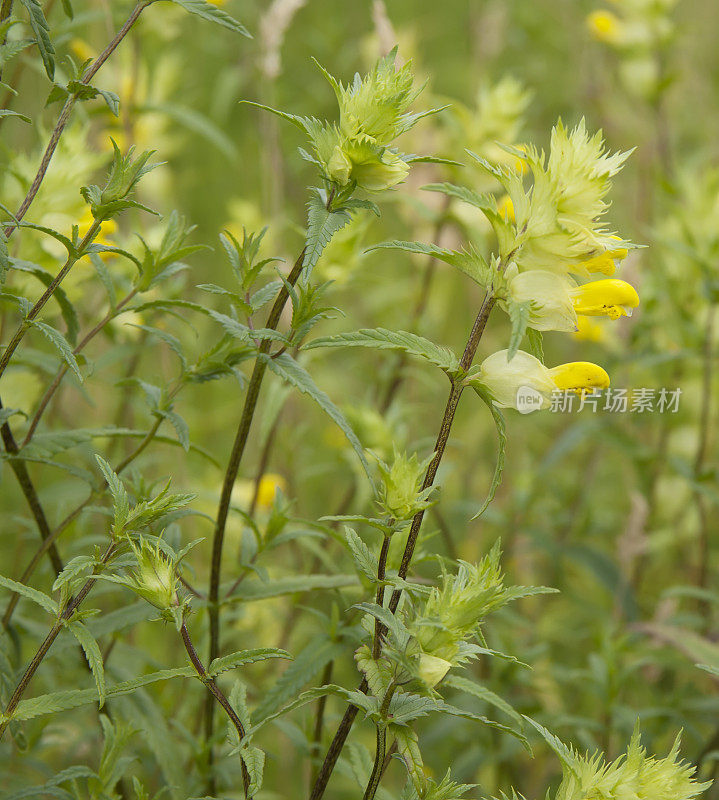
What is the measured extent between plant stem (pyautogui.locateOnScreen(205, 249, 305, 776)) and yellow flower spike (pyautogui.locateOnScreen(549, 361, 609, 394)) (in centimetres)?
27

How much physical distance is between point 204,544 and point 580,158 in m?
1.25

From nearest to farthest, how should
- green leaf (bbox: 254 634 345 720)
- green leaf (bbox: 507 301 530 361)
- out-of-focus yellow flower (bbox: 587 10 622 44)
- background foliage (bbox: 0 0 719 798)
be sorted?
green leaf (bbox: 507 301 530 361)
green leaf (bbox: 254 634 345 720)
background foliage (bbox: 0 0 719 798)
out-of-focus yellow flower (bbox: 587 10 622 44)

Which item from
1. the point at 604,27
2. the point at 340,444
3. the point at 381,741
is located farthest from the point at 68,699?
the point at 604,27

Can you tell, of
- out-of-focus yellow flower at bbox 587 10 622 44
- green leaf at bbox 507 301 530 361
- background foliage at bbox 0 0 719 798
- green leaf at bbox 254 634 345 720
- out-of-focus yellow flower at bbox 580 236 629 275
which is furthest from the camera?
out-of-focus yellow flower at bbox 587 10 622 44

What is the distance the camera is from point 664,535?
1.61 meters

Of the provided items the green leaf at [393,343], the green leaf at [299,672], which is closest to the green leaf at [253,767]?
the green leaf at [299,672]

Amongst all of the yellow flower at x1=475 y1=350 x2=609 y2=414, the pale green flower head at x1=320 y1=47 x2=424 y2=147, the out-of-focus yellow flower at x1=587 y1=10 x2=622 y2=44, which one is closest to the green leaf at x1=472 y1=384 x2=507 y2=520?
the yellow flower at x1=475 y1=350 x2=609 y2=414

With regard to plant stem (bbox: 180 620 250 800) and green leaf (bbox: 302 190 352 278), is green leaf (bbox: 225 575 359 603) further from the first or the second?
green leaf (bbox: 302 190 352 278)

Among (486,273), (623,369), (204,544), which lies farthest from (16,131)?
(486,273)

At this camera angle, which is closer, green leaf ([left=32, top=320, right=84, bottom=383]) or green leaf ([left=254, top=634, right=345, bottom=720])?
green leaf ([left=32, top=320, right=84, bottom=383])

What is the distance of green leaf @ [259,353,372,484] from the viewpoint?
0.68 metres

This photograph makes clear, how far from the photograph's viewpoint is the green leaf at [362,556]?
68cm

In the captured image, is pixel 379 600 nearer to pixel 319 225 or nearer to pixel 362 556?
pixel 362 556

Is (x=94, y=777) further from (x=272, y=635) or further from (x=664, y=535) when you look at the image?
(x=664, y=535)
